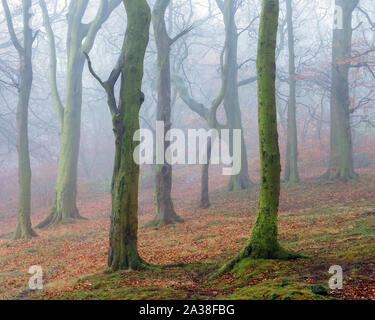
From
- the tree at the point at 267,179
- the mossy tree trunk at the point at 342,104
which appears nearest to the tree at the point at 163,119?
the tree at the point at 267,179

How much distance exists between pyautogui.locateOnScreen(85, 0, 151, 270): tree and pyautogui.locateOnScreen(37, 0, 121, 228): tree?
32.8 ft

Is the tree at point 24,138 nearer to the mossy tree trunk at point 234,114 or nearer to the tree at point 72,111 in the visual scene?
the tree at point 72,111

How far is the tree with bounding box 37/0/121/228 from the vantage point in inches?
674

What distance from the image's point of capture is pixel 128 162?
7.63 metres

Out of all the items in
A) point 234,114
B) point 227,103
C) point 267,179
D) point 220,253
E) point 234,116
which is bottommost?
point 220,253

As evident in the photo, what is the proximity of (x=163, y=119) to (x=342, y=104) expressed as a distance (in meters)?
9.06

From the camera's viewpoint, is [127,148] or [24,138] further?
[24,138]

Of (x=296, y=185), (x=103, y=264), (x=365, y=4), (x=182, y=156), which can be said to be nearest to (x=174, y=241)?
(x=103, y=264)

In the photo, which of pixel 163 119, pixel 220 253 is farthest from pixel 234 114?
pixel 220 253

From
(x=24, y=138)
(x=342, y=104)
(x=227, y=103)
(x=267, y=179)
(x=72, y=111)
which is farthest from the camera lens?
(x=227, y=103)

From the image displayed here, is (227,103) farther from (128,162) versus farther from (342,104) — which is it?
(128,162)

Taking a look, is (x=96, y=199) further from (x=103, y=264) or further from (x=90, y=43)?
(x=103, y=264)

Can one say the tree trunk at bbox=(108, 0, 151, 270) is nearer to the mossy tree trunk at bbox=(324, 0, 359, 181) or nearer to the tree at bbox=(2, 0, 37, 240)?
the tree at bbox=(2, 0, 37, 240)

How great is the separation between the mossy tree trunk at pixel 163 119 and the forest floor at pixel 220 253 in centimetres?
63
